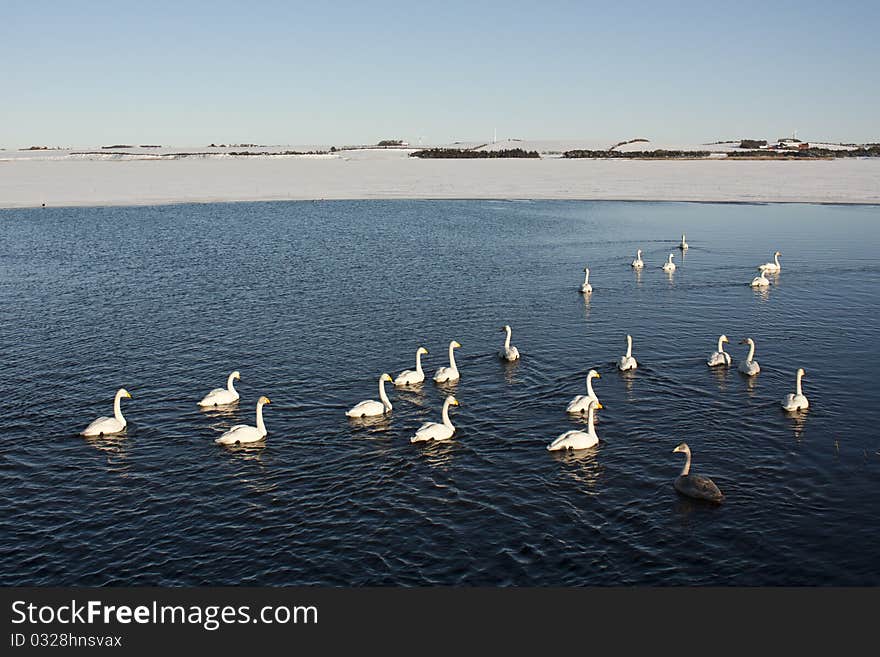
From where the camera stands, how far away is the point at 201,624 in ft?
44.3

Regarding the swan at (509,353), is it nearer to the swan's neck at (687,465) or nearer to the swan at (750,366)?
the swan at (750,366)

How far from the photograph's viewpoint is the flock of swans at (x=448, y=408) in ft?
61.0

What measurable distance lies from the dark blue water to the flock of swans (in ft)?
1.12

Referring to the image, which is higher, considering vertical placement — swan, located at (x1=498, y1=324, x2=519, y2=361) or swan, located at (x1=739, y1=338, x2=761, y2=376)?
swan, located at (x1=498, y1=324, x2=519, y2=361)

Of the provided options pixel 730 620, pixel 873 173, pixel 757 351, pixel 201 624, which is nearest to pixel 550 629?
pixel 730 620

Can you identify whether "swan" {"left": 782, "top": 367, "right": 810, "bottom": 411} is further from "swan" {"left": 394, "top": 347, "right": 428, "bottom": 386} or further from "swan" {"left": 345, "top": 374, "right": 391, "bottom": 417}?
"swan" {"left": 345, "top": 374, "right": 391, "bottom": 417}

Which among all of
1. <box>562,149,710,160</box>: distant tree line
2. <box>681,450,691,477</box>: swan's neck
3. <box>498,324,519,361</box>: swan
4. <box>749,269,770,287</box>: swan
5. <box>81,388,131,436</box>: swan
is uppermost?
<box>562,149,710,160</box>: distant tree line

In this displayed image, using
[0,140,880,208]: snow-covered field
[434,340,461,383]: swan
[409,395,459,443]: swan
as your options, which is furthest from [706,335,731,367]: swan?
[0,140,880,208]: snow-covered field

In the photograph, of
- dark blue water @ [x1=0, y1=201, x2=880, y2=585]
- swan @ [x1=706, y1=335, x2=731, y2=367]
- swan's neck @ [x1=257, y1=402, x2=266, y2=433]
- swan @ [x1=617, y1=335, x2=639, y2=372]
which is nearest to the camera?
dark blue water @ [x1=0, y1=201, x2=880, y2=585]

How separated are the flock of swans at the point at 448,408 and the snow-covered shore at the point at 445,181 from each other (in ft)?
201

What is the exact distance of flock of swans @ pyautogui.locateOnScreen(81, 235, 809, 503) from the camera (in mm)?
18578

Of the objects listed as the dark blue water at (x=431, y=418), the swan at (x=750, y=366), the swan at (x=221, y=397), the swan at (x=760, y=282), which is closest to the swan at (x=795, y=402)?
the dark blue water at (x=431, y=418)

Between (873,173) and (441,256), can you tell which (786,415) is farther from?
(873,173)

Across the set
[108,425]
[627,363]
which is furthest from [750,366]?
[108,425]
